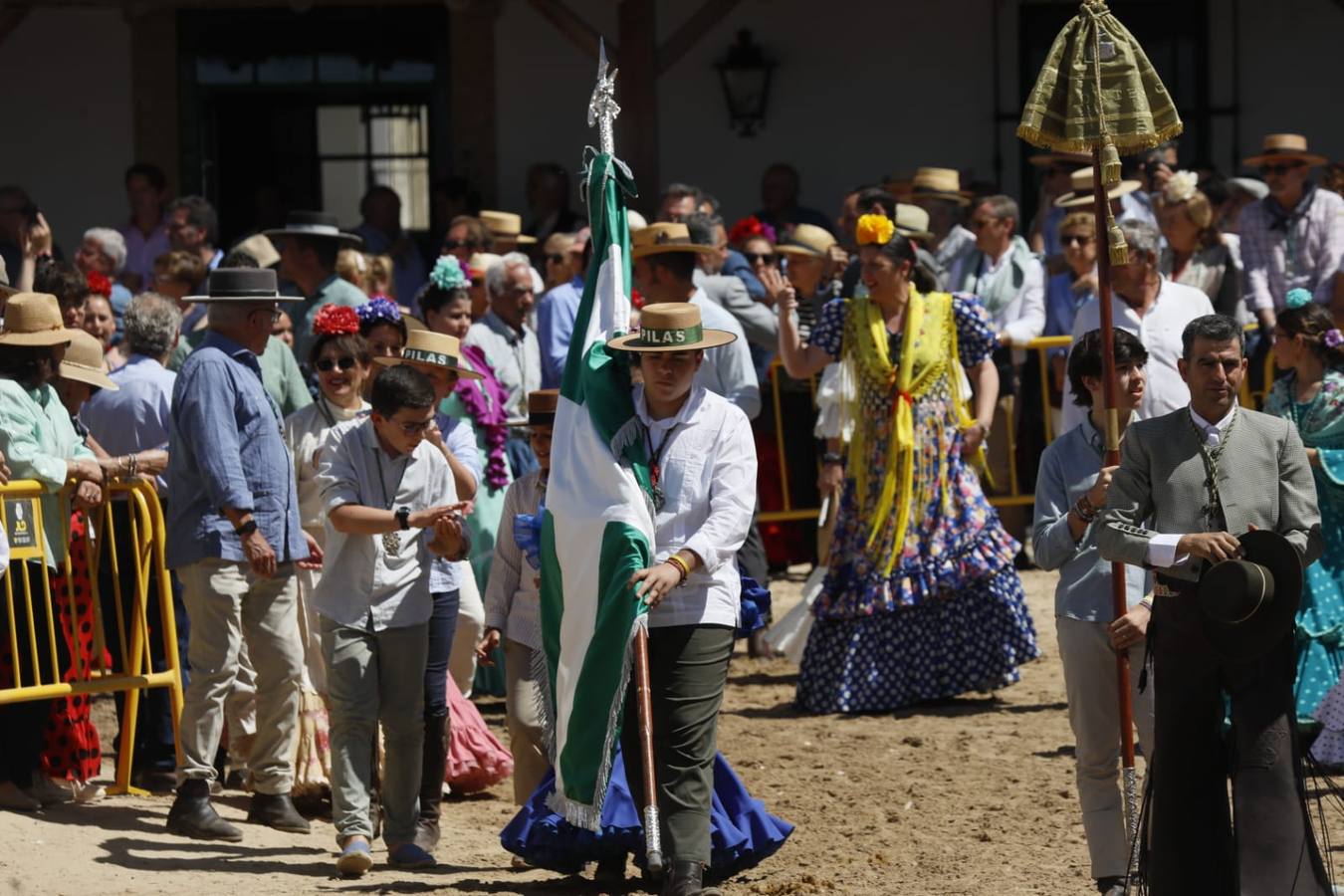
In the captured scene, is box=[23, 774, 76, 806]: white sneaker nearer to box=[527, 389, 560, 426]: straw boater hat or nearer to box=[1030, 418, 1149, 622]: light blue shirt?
box=[527, 389, 560, 426]: straw boater hat

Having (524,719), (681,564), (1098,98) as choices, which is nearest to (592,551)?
(681,564)

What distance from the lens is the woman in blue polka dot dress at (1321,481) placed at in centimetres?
836

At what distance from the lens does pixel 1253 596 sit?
5680 millimetres

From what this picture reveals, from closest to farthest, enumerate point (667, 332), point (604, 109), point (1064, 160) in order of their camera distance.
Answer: point (667, 332)
point (604, 109)
point (1064, 160)

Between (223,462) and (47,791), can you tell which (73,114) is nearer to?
(47,791)

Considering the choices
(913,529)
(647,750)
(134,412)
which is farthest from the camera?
(913,529)

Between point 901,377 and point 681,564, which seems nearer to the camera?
point 681,564

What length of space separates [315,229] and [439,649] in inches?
156

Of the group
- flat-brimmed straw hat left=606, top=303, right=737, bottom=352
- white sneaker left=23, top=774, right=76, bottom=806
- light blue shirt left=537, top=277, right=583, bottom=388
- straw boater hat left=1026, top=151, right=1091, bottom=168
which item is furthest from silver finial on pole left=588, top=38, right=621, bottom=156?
straw boater hat left=1026, top=151, right=1091, bottom=168

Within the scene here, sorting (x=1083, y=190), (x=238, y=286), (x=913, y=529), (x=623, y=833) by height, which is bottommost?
(x=623, y=833)

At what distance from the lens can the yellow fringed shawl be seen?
960cm

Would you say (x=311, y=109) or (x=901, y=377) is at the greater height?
Result: (x=311, y=109)

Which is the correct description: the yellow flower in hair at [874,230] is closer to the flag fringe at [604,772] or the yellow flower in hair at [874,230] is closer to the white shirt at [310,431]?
the white shirt at [310,431]

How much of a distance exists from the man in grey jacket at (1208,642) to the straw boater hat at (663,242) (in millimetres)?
3472
